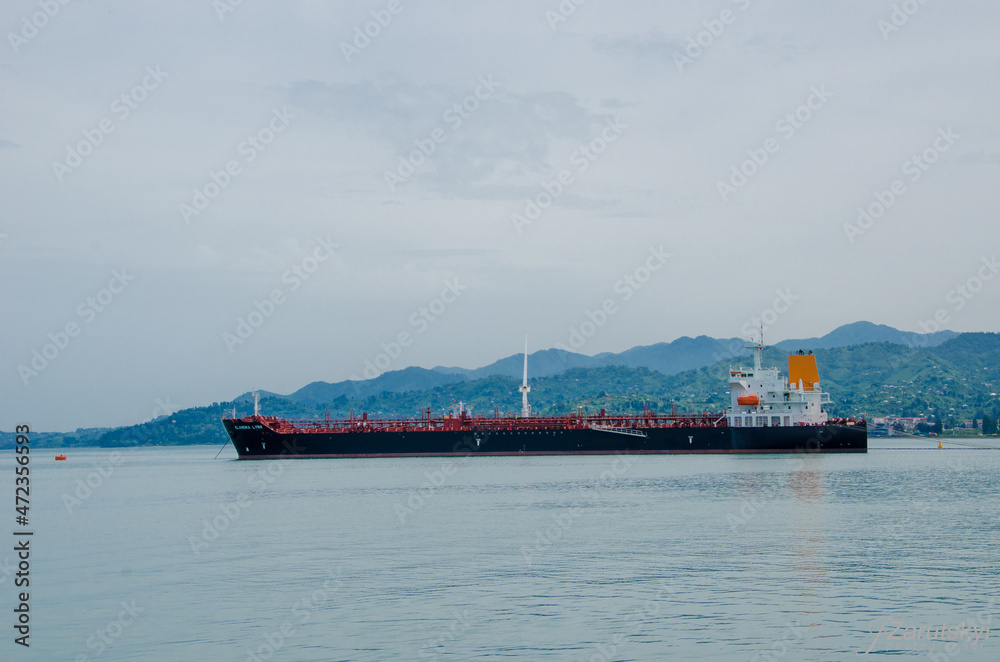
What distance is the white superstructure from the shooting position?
7806 centimetres

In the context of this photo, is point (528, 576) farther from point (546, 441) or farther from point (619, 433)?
point (546, 441)

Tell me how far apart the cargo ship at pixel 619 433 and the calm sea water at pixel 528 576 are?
104ft

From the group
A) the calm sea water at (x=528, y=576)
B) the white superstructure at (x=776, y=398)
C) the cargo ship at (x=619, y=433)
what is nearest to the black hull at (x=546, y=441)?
the cargo ship at (x=619, y=433)

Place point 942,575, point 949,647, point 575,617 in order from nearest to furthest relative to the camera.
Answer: point 949,647, point 575,617, point 942,575

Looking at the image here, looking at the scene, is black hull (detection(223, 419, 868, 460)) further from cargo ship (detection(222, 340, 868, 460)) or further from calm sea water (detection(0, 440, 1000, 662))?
calm sea water (detection(0, 440, 1000, 662))

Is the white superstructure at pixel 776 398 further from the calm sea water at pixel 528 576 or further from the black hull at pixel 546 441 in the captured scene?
the calm sea water at pixel 528 576

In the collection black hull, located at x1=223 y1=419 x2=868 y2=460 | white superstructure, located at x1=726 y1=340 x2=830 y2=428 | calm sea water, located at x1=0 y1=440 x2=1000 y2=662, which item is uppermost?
white superstructure, located at x1=726 y1=340 x2=830 y2=428

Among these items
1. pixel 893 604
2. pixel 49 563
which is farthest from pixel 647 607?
pixel 49 563

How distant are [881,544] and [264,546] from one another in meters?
18.3

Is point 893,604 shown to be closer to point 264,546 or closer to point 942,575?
point 942,575

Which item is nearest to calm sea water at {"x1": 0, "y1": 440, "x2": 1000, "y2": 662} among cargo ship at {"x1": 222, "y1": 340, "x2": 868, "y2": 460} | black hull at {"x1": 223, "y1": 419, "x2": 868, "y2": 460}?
black hull at {"x1": 223, "y1": 419, "x2": 868, "y2": 460}

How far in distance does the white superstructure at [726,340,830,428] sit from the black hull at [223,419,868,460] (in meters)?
1.58

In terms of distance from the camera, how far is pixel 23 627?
20.1 m

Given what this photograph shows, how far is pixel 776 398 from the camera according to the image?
78938mm
